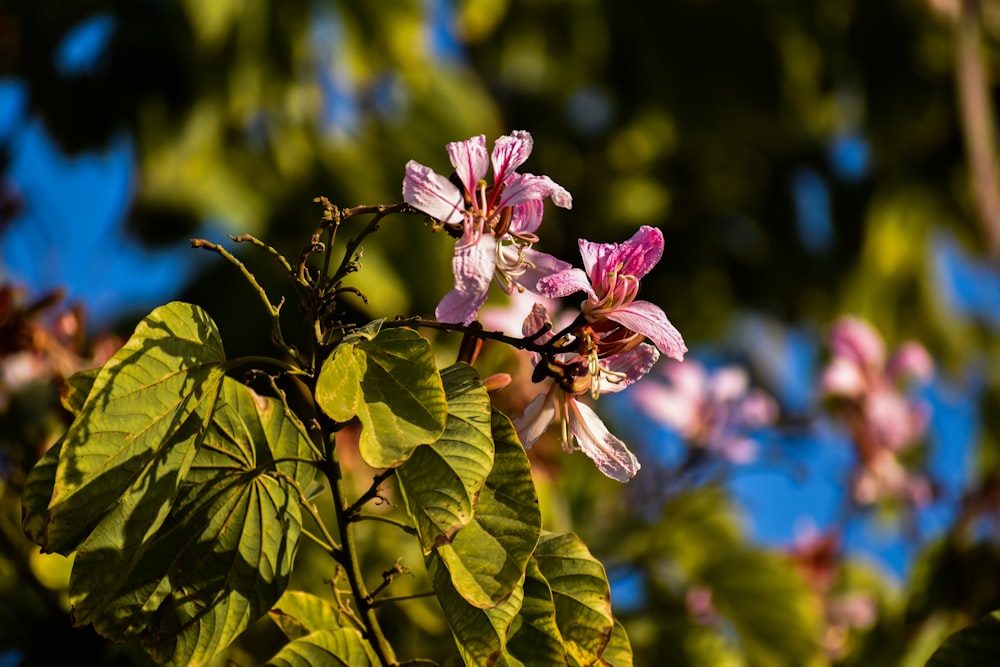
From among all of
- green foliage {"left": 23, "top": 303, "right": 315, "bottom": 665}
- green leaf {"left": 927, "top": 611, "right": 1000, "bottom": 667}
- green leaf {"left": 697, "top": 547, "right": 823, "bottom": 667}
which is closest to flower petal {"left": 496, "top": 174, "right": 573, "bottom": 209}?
green foliage {"left": 23, "top": 303, "right": 315, "bottom": 665}

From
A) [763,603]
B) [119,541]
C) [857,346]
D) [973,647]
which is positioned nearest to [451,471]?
[119,541]

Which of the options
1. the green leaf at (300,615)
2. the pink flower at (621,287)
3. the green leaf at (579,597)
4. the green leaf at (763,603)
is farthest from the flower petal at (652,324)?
the green leaf at (763,603)

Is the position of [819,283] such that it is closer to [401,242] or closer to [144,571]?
[401,242]

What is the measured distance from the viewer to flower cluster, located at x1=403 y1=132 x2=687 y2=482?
48 centimetres

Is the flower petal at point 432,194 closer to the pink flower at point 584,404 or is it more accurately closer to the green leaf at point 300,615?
the pink flower at point 584,404

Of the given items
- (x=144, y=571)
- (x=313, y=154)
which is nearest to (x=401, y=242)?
(x=313, y=154)

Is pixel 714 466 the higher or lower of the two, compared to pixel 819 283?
higher

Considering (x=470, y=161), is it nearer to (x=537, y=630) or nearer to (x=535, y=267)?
(x=535, y=267)

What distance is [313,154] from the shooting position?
→ 12.6 feet

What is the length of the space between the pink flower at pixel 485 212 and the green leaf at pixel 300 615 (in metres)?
0.17

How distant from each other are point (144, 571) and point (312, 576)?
1.23 ft

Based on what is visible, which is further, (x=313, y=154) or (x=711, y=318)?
(x=711, y=318)

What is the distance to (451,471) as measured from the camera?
441mm

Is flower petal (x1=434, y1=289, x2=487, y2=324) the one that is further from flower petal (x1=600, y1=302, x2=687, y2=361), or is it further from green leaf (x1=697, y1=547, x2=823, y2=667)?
green leaf (x1=697, y1=547, x2=823, y2=667)
